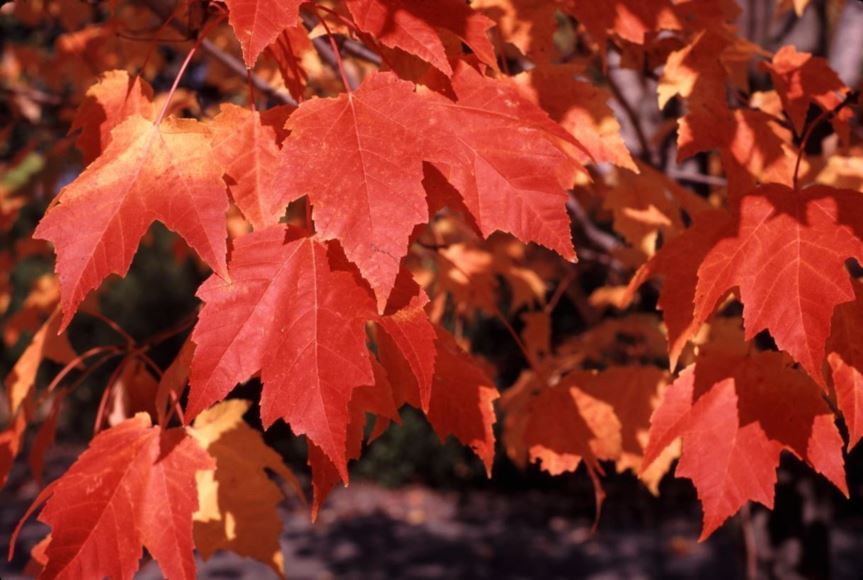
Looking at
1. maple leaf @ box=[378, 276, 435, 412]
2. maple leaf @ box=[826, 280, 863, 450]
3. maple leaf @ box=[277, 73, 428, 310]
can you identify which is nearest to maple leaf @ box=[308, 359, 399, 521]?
maple leaf @ box=[378, 276, 435, 412]

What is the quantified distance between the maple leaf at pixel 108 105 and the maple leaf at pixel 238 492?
0.47 metres

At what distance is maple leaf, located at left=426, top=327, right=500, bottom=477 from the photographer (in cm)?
131

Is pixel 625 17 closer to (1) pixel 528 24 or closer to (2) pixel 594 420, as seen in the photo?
(1) pixel 528 24

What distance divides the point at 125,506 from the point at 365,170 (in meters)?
0.59

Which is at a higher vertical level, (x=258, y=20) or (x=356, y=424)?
(x=258, y=20)

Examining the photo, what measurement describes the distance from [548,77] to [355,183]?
0.52 meters

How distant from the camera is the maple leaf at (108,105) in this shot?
4.28 ft

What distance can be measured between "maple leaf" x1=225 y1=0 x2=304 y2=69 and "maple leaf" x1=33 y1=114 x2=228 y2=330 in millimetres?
155

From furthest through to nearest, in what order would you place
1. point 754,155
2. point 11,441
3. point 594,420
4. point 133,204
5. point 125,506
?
point 594,420
point 11,441
point 754,155
point 125,506
point 133,204

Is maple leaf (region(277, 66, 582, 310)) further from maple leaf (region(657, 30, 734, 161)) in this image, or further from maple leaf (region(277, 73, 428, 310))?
maple leaf (region(657, 30, 734, 161))

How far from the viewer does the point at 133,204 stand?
1.09m

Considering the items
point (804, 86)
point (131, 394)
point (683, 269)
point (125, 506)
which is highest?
point (804, 86)

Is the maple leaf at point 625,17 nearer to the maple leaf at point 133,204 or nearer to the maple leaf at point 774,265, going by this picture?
the maple leaf at point 774,265

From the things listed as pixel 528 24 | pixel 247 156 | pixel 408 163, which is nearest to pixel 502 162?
pixel 408 163
